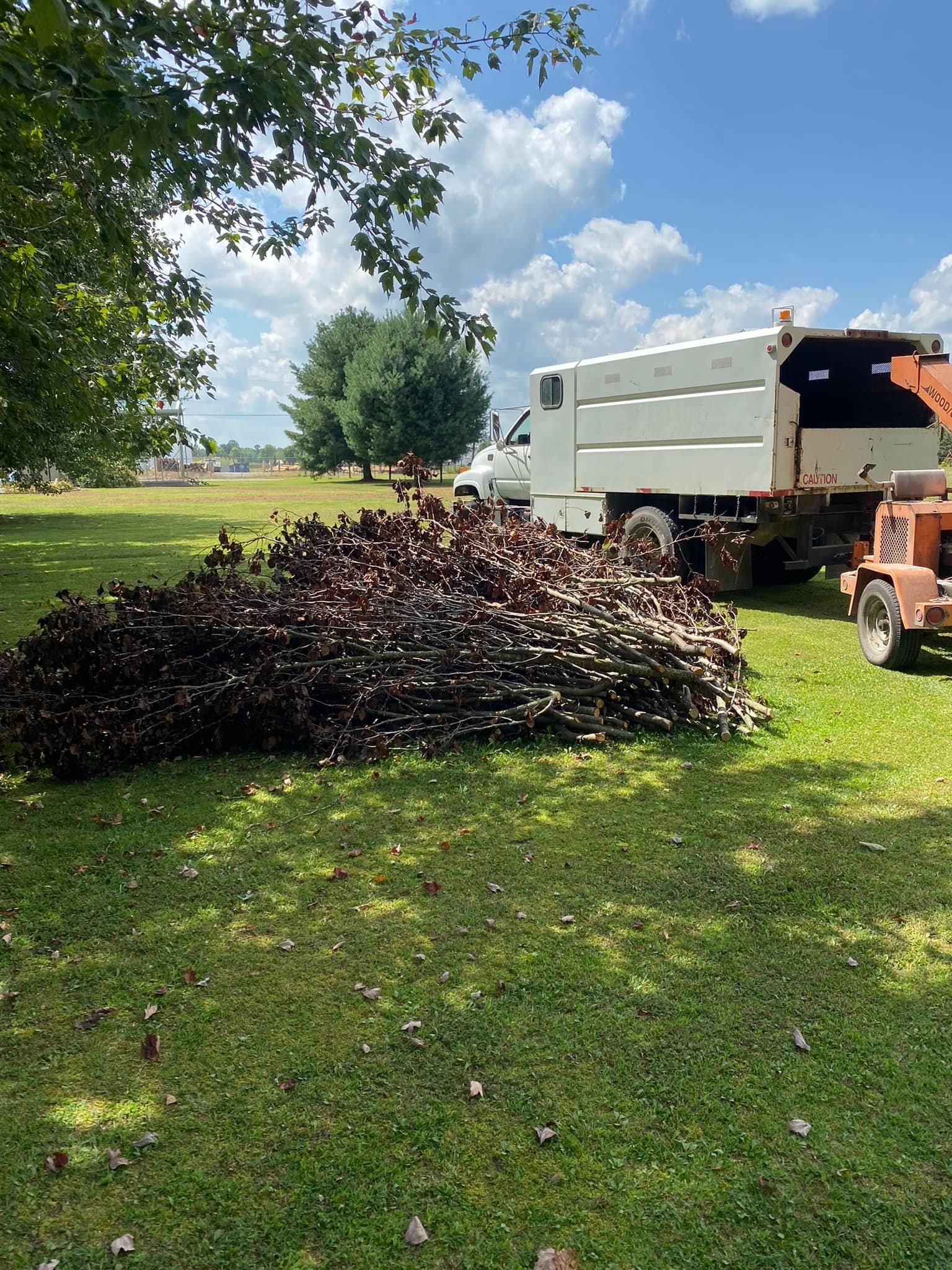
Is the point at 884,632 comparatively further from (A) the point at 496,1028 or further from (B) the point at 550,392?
(B) the point at 550,392

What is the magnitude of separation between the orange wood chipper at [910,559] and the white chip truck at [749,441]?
1610mm

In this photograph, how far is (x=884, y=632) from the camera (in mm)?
8086

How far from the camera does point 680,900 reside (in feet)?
13.0

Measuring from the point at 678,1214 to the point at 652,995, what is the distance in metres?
0.95

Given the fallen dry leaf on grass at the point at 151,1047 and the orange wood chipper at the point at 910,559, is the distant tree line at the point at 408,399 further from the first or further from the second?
the fallen dry leaf on grass at the point at 151,1047

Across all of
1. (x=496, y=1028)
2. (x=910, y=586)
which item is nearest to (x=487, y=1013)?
(x=496, y=1028)

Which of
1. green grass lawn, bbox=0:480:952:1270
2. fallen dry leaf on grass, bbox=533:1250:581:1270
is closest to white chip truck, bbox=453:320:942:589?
green grass lawn, bbox=0:480:952:1270

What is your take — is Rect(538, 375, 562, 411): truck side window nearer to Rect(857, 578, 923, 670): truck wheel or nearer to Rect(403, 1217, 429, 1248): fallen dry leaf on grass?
Rect(857, 578, 923, 670): truck wheel

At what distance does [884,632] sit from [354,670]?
5.14m

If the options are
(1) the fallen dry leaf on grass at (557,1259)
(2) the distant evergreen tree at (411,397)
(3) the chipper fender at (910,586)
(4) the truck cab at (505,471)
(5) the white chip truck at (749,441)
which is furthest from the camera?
(2) the distant evergreen tree at (411,397)

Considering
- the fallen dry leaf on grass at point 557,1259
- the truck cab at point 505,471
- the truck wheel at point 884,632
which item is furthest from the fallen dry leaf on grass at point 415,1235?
the truck cab at point 505,471

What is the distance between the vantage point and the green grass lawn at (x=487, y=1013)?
7.72 feet

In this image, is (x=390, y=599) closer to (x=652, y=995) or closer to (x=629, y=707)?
(x=629, y=707)

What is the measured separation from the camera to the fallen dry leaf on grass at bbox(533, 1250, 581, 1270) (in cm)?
220
